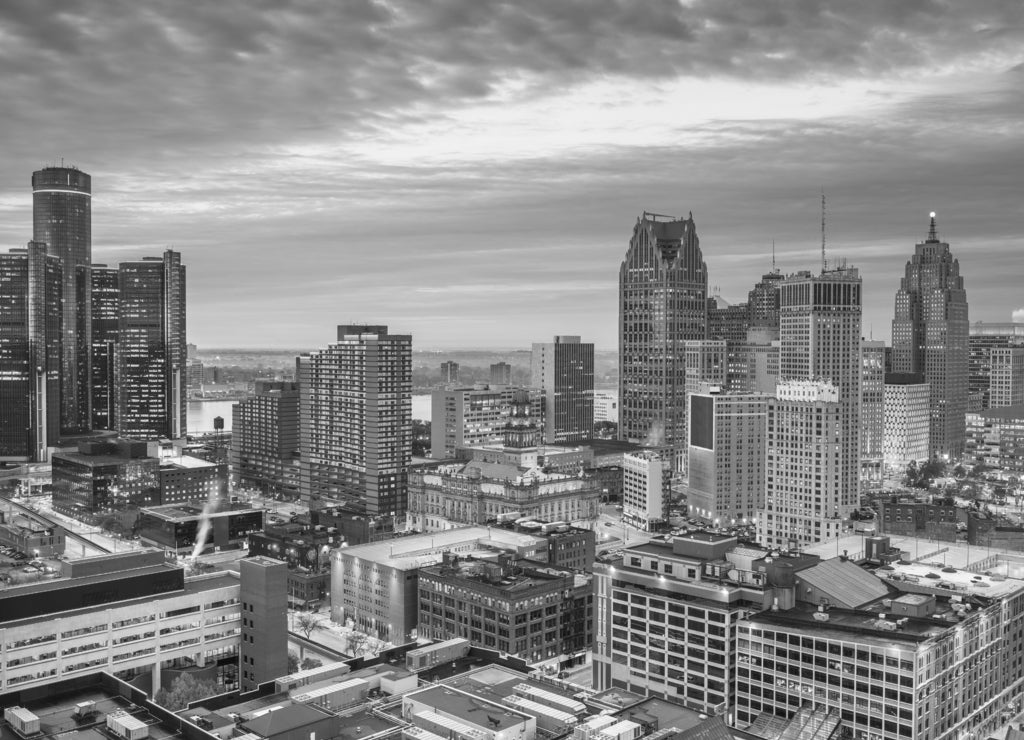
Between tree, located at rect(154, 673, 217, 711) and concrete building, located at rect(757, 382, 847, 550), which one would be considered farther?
concrete building, located at rect(757, 382, 847, 550)

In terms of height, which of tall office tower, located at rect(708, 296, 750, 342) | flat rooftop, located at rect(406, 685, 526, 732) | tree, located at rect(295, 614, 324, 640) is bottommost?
tree, located at rect(295, 614, 324, 640)

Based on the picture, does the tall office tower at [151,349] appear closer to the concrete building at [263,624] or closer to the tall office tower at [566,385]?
the tall office tower at [566,385]

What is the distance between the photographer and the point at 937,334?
168750 mm

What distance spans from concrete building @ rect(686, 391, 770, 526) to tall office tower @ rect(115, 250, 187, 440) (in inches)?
4280

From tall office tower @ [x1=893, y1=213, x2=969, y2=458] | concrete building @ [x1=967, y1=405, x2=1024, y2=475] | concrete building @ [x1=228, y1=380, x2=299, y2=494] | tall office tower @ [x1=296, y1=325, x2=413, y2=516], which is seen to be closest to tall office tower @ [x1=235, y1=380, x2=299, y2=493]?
concrete building @ [x1=228, y1=380, x2=299, y2=494]

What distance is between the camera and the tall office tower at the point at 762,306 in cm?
18262

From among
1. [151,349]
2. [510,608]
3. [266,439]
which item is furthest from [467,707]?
[151,349]

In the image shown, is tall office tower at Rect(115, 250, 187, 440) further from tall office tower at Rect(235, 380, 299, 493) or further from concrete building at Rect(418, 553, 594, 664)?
concrete building at Rect(418, 553, 594, 664)

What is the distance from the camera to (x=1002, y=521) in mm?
96188

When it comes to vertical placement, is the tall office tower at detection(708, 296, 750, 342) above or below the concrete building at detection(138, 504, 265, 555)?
above

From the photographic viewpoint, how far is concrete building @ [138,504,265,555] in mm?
98688

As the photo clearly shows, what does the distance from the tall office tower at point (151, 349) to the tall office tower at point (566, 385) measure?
222ft

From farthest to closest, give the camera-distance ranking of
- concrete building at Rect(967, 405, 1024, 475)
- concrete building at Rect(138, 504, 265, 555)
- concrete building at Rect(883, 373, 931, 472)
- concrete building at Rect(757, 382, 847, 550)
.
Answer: concrete building at Rect(883, 373, 931, 472), concrete building at Rect(967, 405, 1024, 475), concrete building at Rect(138, 504, 265, 555), concrete building at Rect(757, 382, 847, 550)

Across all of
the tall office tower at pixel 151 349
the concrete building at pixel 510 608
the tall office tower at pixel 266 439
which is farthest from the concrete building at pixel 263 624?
the tall office tower at pixel 151 349
